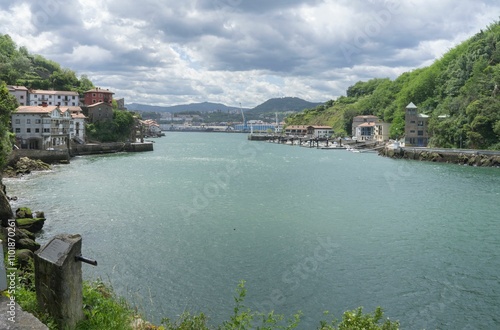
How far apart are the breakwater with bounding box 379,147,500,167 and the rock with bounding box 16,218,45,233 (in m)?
52.7

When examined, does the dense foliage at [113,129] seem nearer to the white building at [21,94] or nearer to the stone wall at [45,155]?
the white building at [21,94]

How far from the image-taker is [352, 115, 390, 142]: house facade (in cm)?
9988

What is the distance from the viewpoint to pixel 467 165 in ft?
185

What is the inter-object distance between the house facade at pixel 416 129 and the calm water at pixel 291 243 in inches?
1673

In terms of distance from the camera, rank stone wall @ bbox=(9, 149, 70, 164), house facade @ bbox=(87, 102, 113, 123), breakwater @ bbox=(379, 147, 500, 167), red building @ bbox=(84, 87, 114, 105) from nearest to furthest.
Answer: stone wall @ bbox=(9, 149, 70, 164)
breakwater @ bbox=(379, 147, 500, 167)
house facade @ bbox=(87, 102, 113, 123)
red building @ bbox=(84, 87, 114, 105)

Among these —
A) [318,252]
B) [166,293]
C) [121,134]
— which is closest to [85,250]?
[166,293]

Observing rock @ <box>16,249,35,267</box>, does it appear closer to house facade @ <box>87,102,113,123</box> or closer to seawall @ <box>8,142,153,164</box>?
seawall @ <box>8,142,153,164</box>

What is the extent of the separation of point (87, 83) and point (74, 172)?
218 ft

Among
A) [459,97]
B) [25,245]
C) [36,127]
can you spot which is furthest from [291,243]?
[459,97]

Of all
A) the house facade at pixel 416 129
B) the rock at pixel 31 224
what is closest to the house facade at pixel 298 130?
the house facade at pixel 416 129

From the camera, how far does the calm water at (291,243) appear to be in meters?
13.3

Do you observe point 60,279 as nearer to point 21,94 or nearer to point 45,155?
point 45,155

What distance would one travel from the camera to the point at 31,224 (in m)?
19.7

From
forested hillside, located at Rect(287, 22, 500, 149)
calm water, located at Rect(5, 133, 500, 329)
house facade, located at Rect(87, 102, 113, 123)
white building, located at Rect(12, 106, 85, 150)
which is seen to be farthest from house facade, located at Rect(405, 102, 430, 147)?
white building, located at Rect(12, 106, 85, 150)
